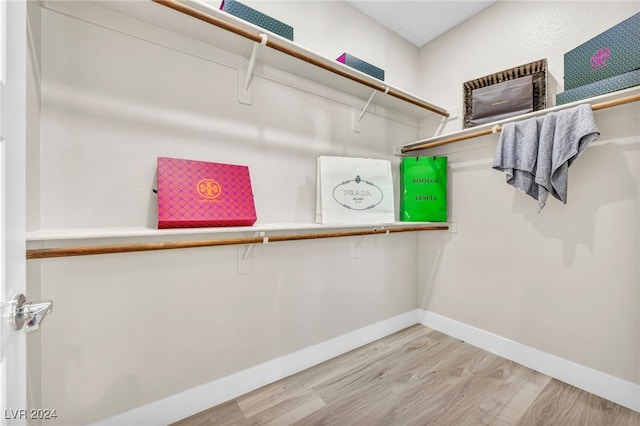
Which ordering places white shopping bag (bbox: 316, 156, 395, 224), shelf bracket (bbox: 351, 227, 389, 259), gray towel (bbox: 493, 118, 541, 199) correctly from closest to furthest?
1. gray towel (bbox: 493, 118, 541, 199)
2. white shopping bag (bbox: 316, 156, 395, 224)
3. shelf bracket (bbox: 351, 227, 389, 259)

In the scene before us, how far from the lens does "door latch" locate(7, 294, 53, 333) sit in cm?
45

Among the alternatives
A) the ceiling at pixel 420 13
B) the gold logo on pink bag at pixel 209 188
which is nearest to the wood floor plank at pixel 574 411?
the gold logo on pink bag at pixel 209 188

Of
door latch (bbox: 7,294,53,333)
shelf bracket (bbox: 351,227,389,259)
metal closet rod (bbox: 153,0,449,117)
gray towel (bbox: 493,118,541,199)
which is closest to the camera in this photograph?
door latch (bbox: 7,294,53,333)

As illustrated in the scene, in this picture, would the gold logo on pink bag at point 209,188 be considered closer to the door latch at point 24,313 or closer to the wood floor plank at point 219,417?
the door latch at point 24,313

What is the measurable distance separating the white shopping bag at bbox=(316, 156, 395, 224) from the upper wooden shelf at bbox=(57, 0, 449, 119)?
46 cm

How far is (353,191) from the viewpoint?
1693mm

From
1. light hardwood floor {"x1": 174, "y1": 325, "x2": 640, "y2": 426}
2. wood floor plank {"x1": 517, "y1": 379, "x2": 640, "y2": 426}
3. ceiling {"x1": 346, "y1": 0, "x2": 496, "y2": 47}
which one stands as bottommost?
wood floor plank {"x1": 517, "y1": 379, "x2": 640, "y2": 426}

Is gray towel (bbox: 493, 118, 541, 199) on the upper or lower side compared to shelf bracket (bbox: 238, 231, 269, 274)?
upper

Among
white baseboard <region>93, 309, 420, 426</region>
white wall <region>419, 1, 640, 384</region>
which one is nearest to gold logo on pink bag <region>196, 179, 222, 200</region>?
white baseboard <region>93, 309, 420, 426</region>

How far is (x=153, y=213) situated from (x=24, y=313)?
799 millimetres

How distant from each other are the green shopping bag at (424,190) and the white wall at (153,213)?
2.20ft

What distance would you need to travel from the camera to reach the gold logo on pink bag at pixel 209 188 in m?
1.19

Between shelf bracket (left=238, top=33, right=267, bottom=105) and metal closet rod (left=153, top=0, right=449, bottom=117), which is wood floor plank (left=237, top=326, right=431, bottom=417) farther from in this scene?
metal closet rod (left=153, top=0, right=449, bottom=117)

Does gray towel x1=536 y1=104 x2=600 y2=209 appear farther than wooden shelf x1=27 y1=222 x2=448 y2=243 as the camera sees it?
Yes
